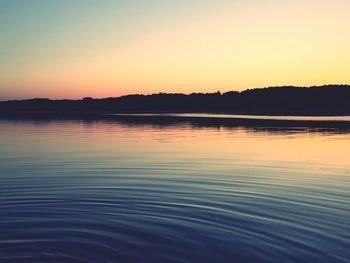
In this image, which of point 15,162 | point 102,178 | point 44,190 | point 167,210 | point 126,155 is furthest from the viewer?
point 126,155

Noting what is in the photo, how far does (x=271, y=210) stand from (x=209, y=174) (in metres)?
6.54

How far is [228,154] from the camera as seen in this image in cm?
2514

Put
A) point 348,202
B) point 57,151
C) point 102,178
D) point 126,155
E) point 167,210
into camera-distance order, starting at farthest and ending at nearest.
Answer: point 57,151 < point 126,155 < point 102,178 < point 348,202 < point 167,210

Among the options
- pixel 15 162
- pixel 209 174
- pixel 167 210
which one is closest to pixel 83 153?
pixel 15 162

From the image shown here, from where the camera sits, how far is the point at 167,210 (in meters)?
11.4

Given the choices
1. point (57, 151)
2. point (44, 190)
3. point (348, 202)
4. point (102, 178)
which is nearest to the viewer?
point (348, 202)

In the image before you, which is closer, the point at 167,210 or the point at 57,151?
the point at 167,210

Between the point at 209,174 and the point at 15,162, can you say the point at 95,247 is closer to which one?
the point at 209,174

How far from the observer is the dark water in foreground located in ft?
26.3

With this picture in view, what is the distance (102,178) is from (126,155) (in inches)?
306

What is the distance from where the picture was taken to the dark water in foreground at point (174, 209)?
Answer: 8.03 meters

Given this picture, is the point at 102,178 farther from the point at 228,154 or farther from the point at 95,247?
the point at 228,154

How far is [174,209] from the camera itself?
11.5m

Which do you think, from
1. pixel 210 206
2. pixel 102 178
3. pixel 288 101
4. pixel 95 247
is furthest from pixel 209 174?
pixel 288 101
